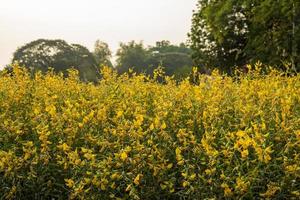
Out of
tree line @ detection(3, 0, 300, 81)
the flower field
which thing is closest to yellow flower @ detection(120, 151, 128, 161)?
the flower field

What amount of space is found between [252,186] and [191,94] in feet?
5.48

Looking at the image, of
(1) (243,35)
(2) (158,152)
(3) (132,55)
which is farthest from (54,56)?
(2) (158,152)

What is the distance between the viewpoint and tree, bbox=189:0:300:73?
1908cm

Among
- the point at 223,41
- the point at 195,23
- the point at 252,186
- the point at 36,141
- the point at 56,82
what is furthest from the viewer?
the point at 195,23

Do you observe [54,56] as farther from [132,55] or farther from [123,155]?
[123,155]

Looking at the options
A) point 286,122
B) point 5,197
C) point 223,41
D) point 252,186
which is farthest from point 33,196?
point 223,41

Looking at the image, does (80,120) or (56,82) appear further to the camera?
(56,82)

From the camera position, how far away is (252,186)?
411 cm

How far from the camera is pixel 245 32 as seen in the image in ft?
74.1

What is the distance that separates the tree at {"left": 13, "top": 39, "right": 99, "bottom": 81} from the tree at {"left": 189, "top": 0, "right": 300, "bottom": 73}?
79.1 feet

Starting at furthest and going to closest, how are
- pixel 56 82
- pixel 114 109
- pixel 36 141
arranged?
1. pixel 56 82
2. pixel 114 109
3. pixel 36 141

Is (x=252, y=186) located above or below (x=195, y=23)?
below

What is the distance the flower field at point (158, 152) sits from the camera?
13.5 feet

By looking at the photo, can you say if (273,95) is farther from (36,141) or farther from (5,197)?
(5,197)
